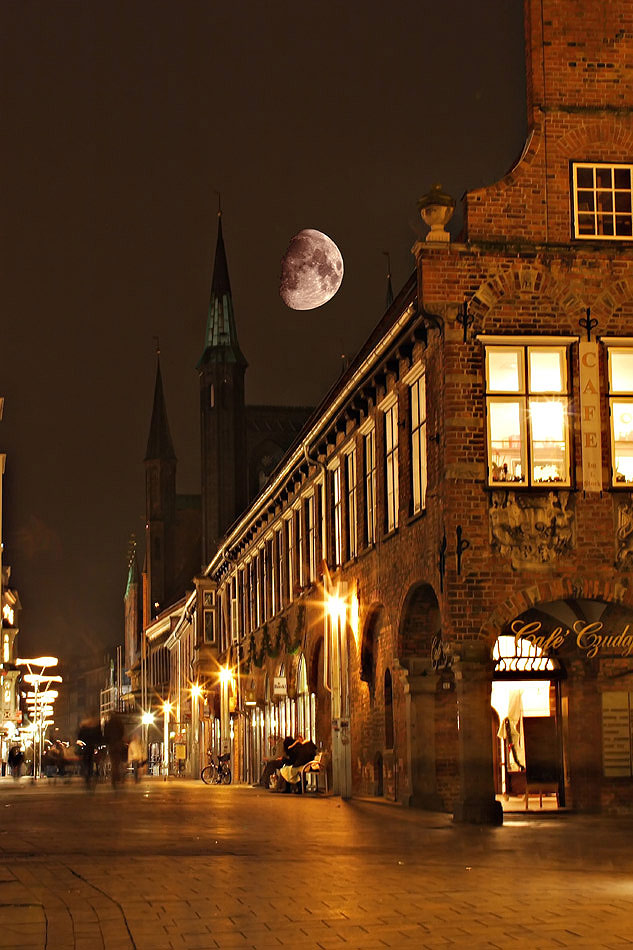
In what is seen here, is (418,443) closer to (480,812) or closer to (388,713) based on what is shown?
(388,713)

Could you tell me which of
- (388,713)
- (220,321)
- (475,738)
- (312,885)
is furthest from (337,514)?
(220,321)

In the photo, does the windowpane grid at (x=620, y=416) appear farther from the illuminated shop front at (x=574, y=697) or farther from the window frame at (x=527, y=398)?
the illuminated shop front at (x=574, y=697)

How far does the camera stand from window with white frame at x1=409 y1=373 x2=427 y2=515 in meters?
26.2

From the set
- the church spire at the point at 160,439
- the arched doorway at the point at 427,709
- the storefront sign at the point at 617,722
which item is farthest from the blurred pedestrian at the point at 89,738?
the church spire at the point at 160,439

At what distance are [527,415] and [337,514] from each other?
12859 mm

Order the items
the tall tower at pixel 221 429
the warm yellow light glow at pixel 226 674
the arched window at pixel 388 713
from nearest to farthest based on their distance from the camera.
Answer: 1. the arched window at pixel 388 713
2. the warm yellow light glow at pixel 226 674
3. the tall tower at pixel 221 429

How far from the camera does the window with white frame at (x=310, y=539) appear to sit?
4019cm

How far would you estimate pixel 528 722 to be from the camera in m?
27.3

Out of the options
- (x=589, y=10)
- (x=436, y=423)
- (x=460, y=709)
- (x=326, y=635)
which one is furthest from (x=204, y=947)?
(x=326, y=635)

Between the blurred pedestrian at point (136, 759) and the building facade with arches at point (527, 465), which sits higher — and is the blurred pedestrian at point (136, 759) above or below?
below

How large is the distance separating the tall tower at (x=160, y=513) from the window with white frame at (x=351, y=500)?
90.4 m

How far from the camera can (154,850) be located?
1580cm

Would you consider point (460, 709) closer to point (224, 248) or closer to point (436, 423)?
point (436, 423)

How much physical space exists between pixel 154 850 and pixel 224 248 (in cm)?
8650
